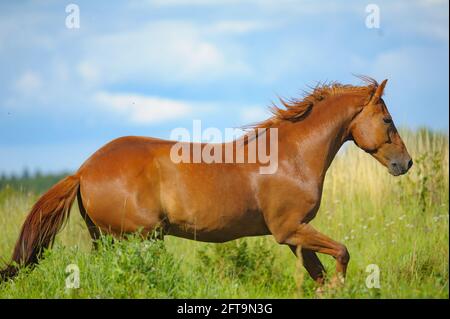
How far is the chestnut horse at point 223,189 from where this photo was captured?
6.14m

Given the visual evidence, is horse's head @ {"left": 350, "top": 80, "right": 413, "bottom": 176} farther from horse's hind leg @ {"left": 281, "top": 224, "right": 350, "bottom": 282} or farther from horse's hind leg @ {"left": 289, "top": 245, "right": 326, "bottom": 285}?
horse's hind leg @ {"left": 289, "top": 245, "right": 326, "bottom": 285}

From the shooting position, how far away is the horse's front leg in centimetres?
626

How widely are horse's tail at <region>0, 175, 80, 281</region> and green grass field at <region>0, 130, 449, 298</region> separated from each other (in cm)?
15

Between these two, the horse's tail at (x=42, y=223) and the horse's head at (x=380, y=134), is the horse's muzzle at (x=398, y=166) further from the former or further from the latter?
the horse's tail at (x=42, y=223)

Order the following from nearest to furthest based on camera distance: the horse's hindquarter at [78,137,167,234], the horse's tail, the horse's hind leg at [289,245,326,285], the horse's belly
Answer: the horse's hindquarter at [78,137,167,234]
the horse's belly
the horse's tail
the horse's hind leg at [289,245,326,285]

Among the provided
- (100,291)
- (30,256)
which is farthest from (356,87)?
(30,256)

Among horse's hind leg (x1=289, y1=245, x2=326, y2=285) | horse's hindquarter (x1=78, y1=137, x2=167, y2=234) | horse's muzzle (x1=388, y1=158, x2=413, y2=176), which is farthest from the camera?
horse's muzzle (x1=388, y1=158, x2=413, y2=176)

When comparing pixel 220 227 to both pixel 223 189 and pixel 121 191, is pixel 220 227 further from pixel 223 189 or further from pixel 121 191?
pixel 121 191

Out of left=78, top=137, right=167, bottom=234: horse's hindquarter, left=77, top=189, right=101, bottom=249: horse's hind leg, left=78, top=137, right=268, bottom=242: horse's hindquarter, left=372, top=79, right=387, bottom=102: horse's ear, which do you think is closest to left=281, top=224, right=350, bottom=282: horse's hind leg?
left=78, top=137, right=268, bottom=242: horse's hindquarter

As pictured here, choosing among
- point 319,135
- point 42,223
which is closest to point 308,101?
point 319,135

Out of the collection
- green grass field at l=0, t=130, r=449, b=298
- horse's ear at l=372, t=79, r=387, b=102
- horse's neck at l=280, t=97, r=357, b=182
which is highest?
horse's ear at l=372, t=79, r=387, b=102

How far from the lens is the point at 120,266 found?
559 centimetres

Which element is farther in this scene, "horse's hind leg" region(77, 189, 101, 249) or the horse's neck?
the horse's neck

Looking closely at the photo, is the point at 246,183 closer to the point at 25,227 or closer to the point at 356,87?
the point at 356,87
